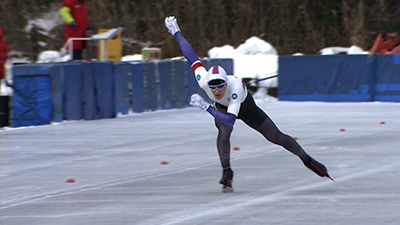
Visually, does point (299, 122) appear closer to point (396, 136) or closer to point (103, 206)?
point (396, 136)

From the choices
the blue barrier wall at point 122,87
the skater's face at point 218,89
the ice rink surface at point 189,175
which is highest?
the skater's face at point 218,89

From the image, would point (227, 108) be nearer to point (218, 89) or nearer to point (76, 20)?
point (218, 89)

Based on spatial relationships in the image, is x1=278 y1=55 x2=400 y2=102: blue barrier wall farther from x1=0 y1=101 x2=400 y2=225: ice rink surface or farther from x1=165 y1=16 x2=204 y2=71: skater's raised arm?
x1=165 y1=16 x2=204 y2=71: skater's raised arm

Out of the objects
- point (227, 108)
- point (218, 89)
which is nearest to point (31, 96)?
point (227, 108)

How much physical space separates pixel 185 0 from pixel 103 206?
25690 millimetres

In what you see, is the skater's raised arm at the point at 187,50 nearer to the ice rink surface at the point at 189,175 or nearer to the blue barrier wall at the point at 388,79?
the ice rink surface at the point at 189,175

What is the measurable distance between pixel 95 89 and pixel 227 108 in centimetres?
875

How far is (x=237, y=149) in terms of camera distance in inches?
457

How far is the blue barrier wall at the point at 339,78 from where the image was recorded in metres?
20.1

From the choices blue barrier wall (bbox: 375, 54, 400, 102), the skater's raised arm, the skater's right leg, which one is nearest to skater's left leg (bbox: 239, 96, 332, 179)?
the skater's right leg

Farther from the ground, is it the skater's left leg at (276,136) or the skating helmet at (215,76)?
the skating helmet at (215,76)

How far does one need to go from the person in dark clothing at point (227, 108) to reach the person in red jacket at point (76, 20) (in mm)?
9035

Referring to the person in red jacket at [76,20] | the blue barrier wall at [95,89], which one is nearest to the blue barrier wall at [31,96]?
the blue barrier wall at [95,89]

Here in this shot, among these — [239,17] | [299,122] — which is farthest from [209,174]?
[239,17]
